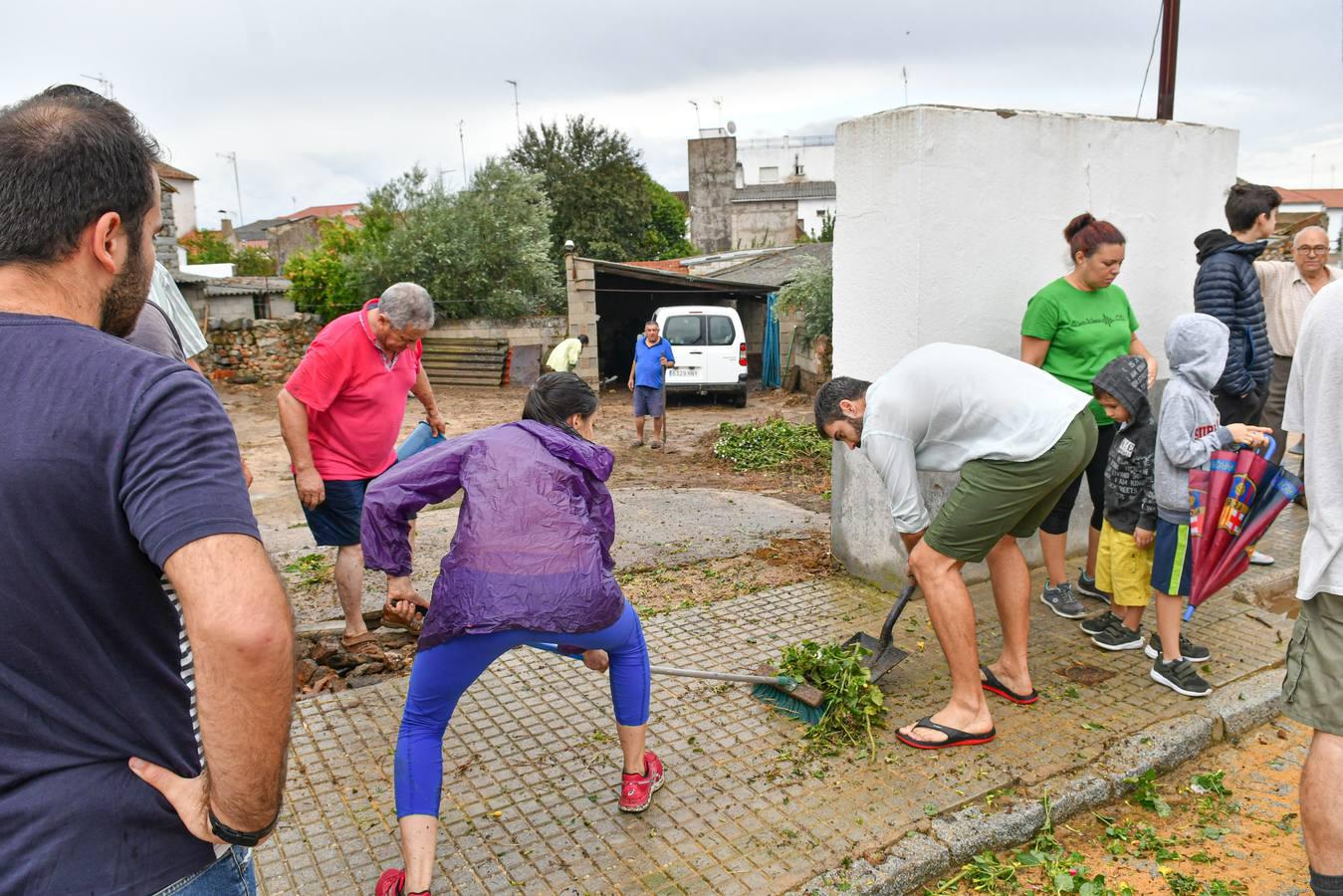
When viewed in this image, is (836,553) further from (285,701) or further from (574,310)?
(574,310)

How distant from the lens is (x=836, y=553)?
597cm

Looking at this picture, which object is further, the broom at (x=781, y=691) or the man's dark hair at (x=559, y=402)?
the broom at (x=781, y=691)

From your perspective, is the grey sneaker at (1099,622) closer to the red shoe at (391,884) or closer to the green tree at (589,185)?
the red shoe at (391,884)

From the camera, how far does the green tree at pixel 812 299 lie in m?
18.6

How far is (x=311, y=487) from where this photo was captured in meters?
4.53

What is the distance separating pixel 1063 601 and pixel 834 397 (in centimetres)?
224

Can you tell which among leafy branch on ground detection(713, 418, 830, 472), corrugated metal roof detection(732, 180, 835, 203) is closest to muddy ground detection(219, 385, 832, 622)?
leafy branch on ground detection(713, 418, 830, 472)

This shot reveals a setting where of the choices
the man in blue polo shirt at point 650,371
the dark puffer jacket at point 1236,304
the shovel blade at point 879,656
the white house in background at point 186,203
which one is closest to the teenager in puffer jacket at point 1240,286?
the dark puffer jacket at point 1236,304

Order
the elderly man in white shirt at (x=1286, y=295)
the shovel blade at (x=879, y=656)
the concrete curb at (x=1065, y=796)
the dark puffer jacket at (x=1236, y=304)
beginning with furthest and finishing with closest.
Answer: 1. the elderly man in white shirt at (x=1286, y=295)
2. the dark puffer jacket at (x=1236, y=304)
3. the shovel blade at (x=879, y=656)
4. the concrete curb at (x=1065, y=796)

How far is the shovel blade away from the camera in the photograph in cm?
424

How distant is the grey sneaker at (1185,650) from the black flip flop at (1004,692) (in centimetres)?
73

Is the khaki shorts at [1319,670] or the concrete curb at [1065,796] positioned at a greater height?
the khaki shorts at [1319,670]

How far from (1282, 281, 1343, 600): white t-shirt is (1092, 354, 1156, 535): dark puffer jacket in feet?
5.89

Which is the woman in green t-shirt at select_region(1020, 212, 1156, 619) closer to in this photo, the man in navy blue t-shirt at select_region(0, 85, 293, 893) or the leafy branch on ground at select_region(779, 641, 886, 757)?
the leafy branch on ground at select_region(779, 641, 886, 757)
